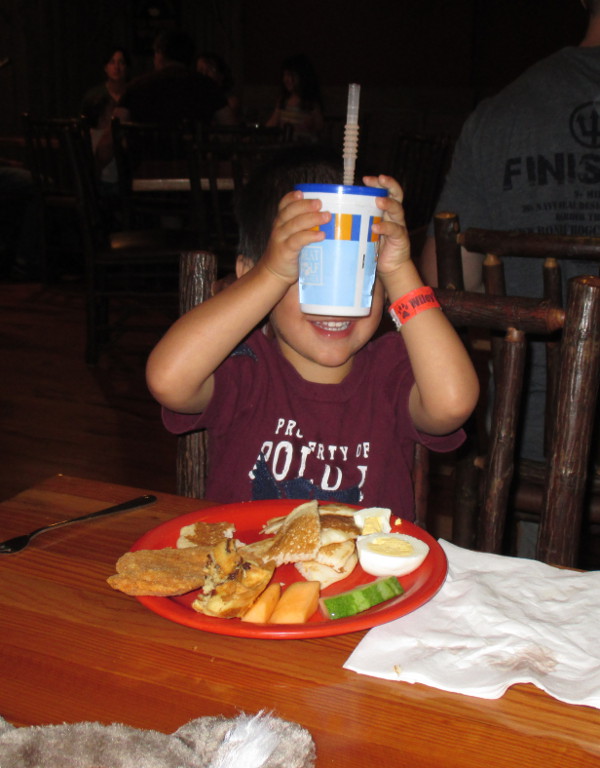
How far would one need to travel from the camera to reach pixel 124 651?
70cm

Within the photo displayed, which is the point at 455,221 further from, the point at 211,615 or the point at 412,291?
the point at 211,615

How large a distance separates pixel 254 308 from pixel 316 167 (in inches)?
11.8

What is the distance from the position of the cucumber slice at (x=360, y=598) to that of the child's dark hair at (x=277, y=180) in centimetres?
70

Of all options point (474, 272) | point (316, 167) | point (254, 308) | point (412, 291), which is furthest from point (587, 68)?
point (254, 308)

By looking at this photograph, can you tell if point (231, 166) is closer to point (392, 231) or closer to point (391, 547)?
point (392, 231)

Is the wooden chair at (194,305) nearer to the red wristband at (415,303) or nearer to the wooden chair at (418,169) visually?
the red wristband at (415,303)

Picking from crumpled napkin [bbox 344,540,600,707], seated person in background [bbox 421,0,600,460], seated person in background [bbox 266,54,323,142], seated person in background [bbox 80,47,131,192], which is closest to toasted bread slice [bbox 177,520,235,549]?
crumpled napkin [bbox 344,540,600,707]

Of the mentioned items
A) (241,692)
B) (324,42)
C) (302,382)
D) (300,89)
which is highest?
(324,42)

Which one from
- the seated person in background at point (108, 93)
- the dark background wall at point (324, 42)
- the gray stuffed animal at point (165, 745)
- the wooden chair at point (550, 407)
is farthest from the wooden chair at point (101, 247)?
the dark background wall at point (324, 42)

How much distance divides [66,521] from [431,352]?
1.82 ft

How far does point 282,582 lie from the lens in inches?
33.0

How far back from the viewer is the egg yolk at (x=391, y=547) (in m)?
0.82

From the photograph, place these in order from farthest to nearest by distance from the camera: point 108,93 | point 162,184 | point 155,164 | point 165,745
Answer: point 108,93, point 155,164, point 162,184, point 165,745

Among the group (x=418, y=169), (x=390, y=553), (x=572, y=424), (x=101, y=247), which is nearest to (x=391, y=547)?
(x=390, y=553)
